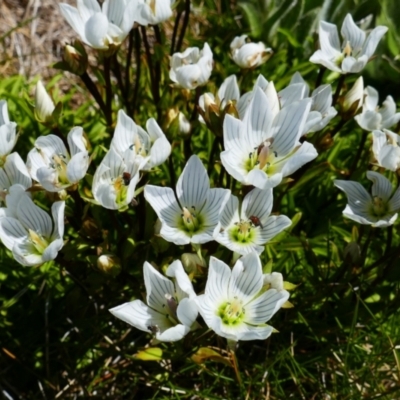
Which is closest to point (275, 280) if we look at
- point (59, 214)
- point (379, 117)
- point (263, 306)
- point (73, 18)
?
point (263, 306)

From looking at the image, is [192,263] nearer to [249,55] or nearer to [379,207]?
[379,207]

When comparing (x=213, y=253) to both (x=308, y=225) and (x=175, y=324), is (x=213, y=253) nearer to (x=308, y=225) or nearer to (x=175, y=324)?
(x=175, y=324)

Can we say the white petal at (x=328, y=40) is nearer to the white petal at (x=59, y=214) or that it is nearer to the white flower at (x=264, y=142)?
the white flower at (x=264, y=142)

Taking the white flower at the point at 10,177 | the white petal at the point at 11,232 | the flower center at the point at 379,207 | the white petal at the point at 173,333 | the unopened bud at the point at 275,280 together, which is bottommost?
the flower center at the point at 379,207

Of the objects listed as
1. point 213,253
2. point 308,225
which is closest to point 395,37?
point 308,225

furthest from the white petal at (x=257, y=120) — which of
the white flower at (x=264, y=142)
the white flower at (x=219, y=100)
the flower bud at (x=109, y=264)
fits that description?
the flower bud at (x=109, y=264)

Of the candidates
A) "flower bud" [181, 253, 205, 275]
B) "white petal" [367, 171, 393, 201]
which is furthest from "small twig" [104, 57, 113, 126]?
"white petal" [367, 171, 393, 201]

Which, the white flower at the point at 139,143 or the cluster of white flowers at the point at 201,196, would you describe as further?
the white flower at the point at 139,143
